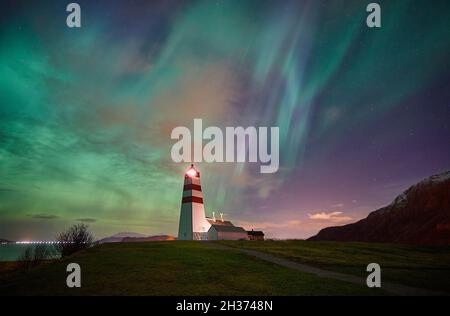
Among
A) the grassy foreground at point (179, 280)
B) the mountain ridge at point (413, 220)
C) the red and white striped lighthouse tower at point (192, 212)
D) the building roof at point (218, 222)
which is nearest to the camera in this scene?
the grassy foreground at point (179, 280)

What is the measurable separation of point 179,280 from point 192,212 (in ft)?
109

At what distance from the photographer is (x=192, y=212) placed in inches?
1937

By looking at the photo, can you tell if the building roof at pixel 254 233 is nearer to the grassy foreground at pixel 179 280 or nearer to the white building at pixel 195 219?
the white building at pixel 195 219

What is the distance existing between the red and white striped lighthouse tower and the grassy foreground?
2679cm

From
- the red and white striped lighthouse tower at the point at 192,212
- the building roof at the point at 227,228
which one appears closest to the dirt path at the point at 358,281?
the red and white striped lighthouse tower at the point at 192,212

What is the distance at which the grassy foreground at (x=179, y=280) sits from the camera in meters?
14.1

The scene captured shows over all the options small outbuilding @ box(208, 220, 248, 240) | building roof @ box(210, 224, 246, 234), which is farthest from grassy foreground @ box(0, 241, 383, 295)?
building roof @ box(210, 224, 246, 234)

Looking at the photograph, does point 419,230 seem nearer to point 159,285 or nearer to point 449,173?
point 449,173

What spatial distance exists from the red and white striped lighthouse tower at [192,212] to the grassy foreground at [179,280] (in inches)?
1055

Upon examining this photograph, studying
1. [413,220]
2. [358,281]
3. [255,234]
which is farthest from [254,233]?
[413,220]

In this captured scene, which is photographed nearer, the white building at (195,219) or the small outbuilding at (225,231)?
the white building at (195,219)

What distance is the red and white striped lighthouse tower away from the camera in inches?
1934
